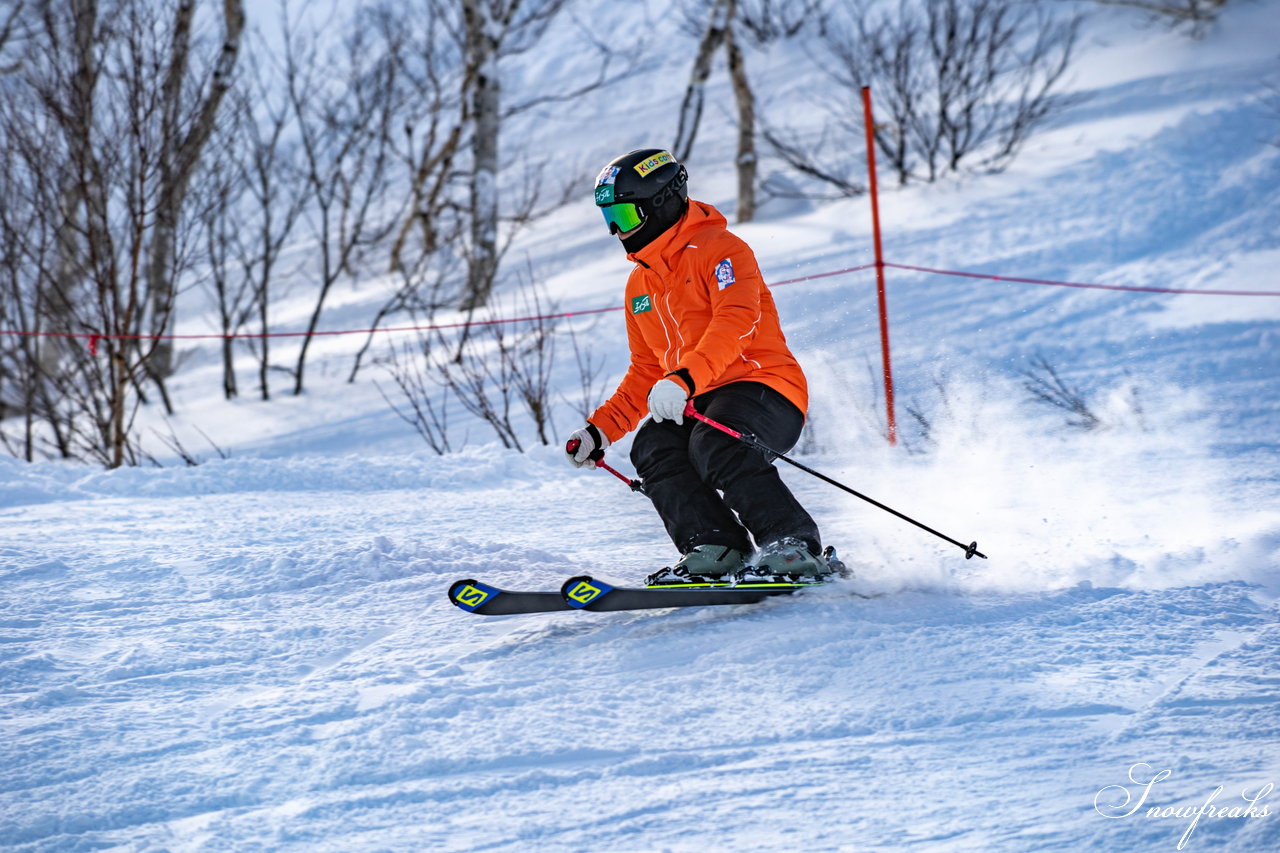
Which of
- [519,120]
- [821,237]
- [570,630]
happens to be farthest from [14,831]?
[519,120]

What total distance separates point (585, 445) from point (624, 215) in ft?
2.24

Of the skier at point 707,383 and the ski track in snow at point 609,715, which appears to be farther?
the skier at point 707,383

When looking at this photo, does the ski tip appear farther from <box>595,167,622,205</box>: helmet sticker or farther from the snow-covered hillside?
<box>595,167,622,205</box>: helmet sticker

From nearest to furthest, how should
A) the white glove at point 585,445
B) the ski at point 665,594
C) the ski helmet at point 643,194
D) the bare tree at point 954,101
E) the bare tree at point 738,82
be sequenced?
1. the ski at point 665,594
2. the ski helmet at point 643,194
3. the white glove at point 585,445
4. the bare tree at point 954,101
5. the bare tree at point 738,82

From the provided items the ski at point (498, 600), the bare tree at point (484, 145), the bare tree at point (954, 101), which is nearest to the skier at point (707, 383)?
the ski at point (498, 600)

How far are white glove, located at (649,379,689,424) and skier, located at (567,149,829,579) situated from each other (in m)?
0.04

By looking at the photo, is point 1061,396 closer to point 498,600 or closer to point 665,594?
point 665,594

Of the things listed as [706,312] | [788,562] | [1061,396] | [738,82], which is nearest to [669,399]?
[706,312]

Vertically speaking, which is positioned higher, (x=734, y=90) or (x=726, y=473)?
(x=734, y=90)

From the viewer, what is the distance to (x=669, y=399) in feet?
8.53

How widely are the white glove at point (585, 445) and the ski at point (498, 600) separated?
514 millimetres

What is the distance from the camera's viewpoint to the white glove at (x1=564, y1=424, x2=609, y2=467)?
9.87ft

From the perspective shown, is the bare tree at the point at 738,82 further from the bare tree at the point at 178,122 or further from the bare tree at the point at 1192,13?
Result: the bare tree at the point at 178,122

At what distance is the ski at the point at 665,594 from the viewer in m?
2.56
